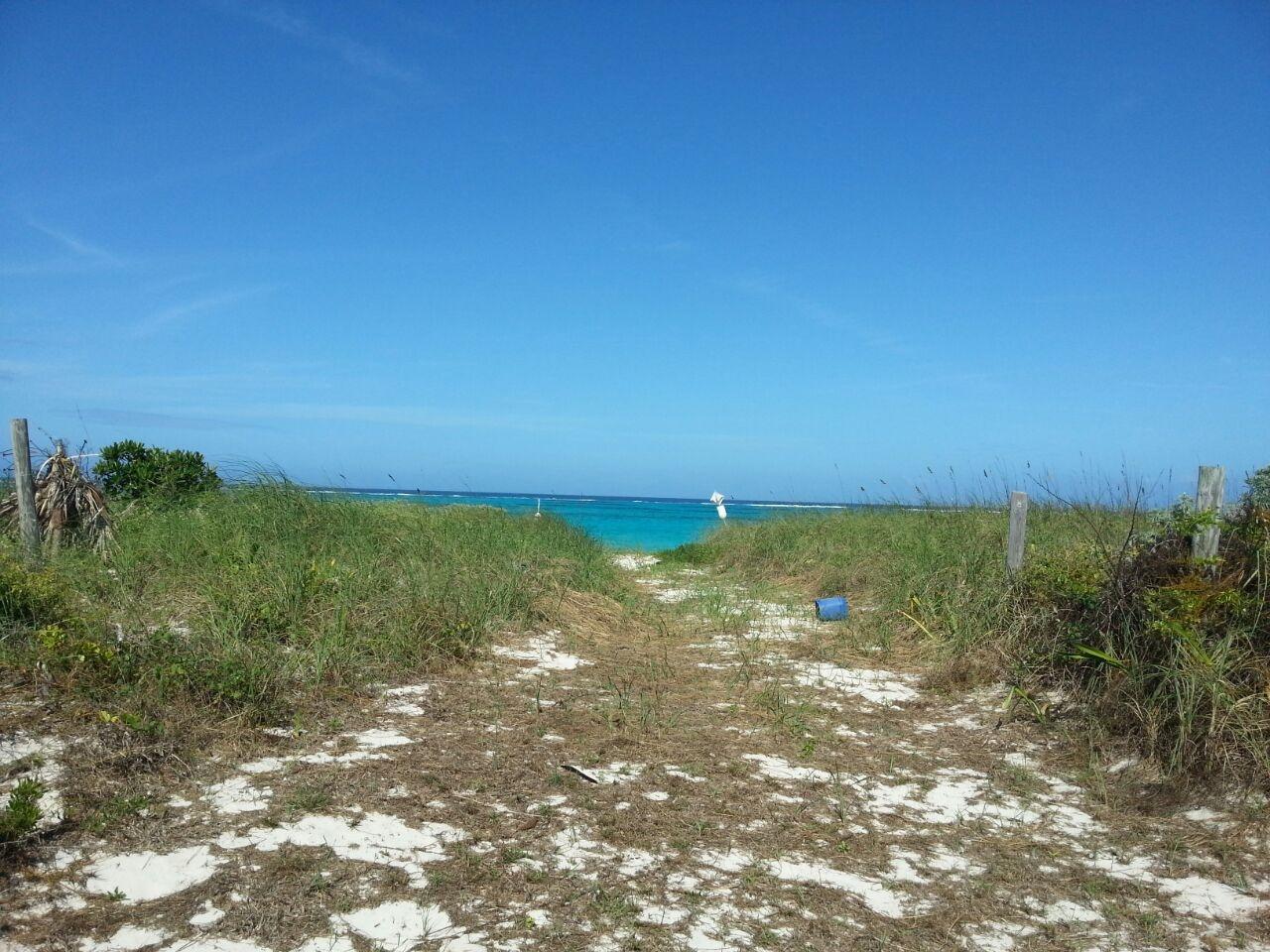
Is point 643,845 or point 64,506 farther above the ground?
point 64,506

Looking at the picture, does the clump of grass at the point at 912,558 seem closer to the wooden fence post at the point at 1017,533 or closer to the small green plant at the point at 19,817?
the wooden fence post at the point at 1017,533

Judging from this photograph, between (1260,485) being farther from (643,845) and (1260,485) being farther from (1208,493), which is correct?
(643,845)

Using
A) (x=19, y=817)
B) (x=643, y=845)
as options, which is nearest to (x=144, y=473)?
(x=19, y=817)

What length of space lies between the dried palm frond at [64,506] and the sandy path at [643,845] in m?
4.28

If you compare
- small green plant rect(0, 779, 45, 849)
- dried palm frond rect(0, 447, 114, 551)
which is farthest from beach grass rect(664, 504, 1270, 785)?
dried palm frond rect(0, 447, 114, 551)

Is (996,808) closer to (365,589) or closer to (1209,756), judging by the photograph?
(1209,756)

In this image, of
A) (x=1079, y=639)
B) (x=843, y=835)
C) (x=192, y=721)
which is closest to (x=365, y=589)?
(x=192, y=721)

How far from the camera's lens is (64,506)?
8.02m

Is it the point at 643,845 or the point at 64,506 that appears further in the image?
the point at 64,506

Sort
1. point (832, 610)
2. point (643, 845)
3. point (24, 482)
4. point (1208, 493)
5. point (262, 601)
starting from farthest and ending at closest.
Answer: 1. point (832, 610)
2. point (24, 482)
3. point (262, 601)
4. point (1208, 493)
5. point (643, 845)

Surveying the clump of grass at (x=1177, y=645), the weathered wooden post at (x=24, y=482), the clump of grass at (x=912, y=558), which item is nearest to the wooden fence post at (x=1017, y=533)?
the clump of grass at (x=912, y=558)

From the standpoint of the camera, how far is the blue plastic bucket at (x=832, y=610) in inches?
360

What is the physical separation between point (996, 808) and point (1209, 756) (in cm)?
108

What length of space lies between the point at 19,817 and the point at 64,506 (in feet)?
19.1
